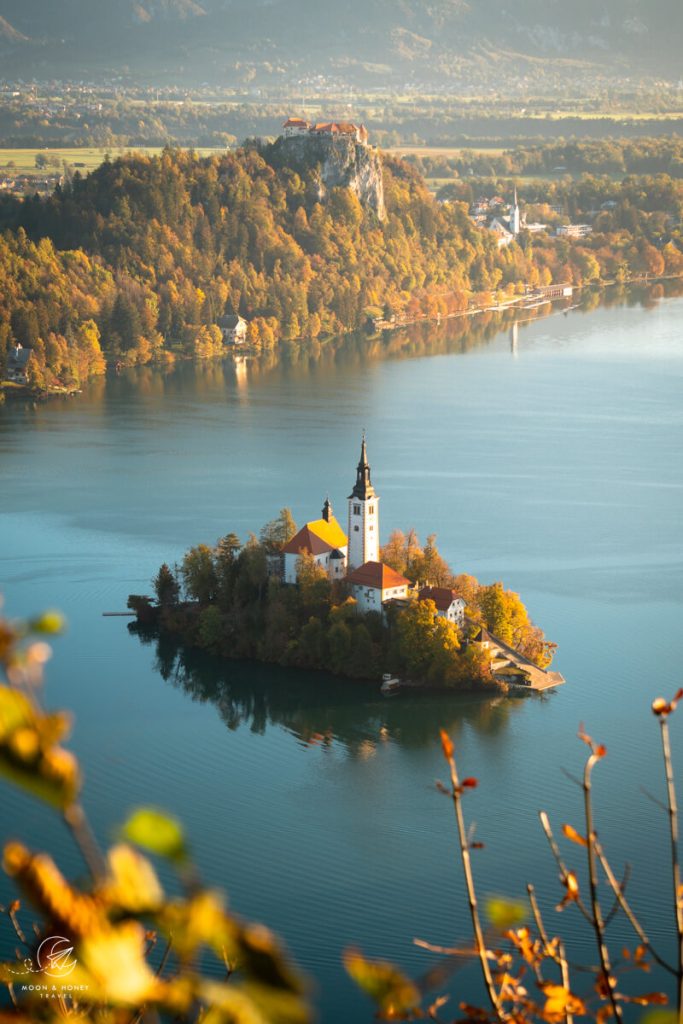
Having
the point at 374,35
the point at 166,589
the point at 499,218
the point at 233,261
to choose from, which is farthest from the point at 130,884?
the point at 374,35

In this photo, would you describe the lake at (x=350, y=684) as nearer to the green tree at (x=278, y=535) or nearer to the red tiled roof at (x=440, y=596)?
the red tiled roof at (x=440, y=596)

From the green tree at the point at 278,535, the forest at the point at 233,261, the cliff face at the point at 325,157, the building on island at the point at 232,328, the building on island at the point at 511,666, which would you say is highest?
the cliff face at the point at 325,157

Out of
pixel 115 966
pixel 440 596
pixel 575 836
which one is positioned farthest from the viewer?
pixel 440 596

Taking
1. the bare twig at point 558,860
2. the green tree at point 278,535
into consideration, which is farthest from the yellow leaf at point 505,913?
the green tree at point 278,535

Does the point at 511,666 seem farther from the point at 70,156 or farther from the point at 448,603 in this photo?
the point at 70,156

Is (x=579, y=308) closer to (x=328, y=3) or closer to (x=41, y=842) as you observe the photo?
(x=41, y=842)

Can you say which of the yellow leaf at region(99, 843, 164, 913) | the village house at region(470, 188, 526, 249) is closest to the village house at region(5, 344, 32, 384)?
the village house at region(470, 188, 526, 249)

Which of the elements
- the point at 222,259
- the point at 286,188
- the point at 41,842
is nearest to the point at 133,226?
the point at 222,259
